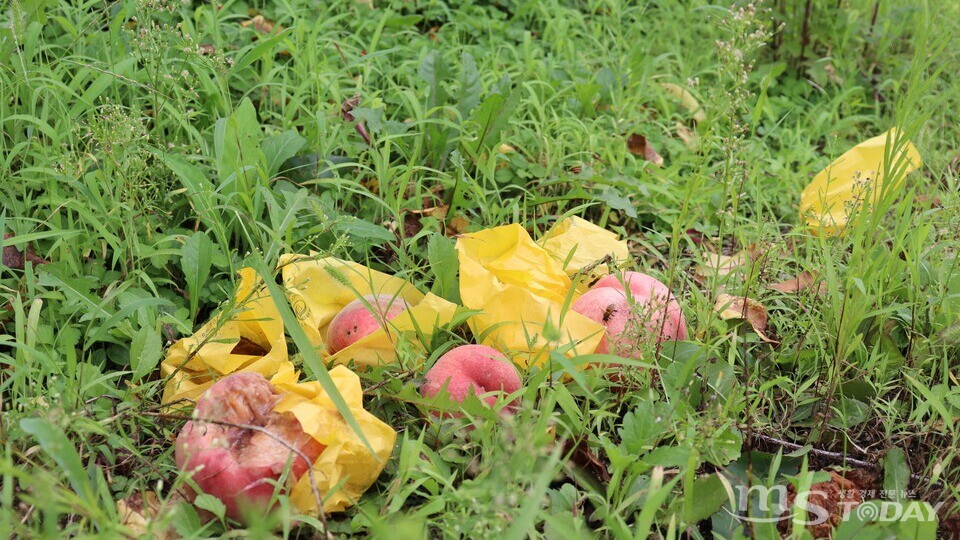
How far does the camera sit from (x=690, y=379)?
190 centimetres

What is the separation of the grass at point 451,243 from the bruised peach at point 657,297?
2.2 inches

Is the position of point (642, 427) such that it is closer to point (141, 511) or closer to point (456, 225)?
point (141, 511)

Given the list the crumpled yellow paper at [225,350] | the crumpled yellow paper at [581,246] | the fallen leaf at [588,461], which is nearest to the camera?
the fallen leaf at [588,461]

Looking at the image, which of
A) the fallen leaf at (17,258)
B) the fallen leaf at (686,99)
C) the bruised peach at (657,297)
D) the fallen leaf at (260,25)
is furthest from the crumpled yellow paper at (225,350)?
the fallen leaf at (686,99)

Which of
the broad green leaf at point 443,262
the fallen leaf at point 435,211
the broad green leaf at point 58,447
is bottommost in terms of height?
the fallen leaf at point 435,211

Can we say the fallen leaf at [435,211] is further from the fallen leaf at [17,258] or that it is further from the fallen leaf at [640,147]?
the fallen leaf at [17,258]

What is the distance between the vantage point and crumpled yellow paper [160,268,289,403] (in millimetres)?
1854

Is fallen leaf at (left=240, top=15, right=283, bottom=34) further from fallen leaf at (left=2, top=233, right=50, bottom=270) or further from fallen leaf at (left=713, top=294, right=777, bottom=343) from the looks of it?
fallen leaf at (left=713, top=294, right=777, bottom=343)

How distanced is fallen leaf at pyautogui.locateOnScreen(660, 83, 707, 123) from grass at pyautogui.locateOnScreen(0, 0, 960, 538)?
0.15 feet

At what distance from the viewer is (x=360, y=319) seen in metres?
1.98

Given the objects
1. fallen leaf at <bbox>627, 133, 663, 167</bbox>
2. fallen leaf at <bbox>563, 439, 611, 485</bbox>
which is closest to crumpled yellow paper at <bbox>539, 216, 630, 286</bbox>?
fallen leaf at <bbox>563, 439, 611, 485</bbox>

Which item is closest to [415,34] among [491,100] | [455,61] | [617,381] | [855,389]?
[455,61]

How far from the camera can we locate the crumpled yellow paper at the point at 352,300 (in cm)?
197

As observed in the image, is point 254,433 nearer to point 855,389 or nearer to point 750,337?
point 750,337
